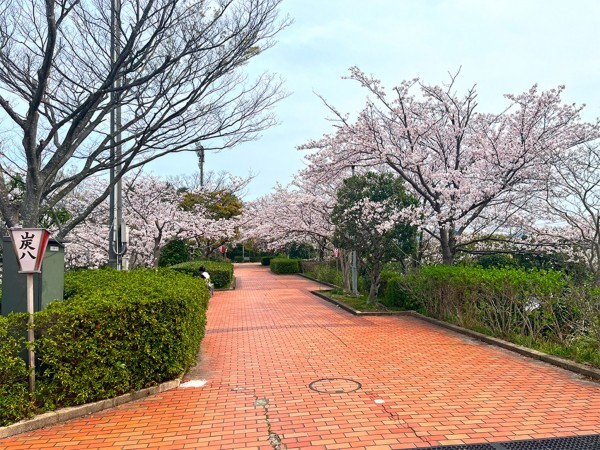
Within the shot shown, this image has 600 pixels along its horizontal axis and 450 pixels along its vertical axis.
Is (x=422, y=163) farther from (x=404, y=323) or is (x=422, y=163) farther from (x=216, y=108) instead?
(x=216, y=108)

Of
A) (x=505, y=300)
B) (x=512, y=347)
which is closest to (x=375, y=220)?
(x=505, y=300)

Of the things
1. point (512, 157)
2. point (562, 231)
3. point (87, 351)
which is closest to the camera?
point (87, 351)

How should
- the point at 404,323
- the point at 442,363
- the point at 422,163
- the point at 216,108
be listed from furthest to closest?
the point at 422,163 < the point at 404,323 < the point at 216,108 < the point at 442,363

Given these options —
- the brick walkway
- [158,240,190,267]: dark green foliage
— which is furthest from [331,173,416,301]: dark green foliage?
[158,240,190,267]: dark green foliage

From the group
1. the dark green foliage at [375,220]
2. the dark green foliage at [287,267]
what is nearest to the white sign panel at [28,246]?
the dark green foliage at [375,220]

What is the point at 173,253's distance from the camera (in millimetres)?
28094

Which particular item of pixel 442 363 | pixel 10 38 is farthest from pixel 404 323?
pixel 10 38

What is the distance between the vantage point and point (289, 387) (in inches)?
226

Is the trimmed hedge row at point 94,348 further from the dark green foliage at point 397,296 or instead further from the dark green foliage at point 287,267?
the dark green foliage at point 287,267

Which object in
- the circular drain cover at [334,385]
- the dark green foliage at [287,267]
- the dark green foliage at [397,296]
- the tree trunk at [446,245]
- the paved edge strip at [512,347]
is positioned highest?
the tree trunk at [446,245]

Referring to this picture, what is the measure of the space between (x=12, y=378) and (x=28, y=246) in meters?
1.29

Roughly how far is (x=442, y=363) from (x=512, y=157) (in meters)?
7.28

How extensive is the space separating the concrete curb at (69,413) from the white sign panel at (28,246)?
1.45m

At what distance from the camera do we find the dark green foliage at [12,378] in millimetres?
4336
